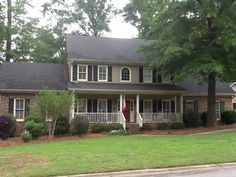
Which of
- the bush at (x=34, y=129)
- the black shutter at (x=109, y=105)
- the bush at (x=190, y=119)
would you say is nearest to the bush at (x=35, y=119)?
the bush at (x=34, y=129)

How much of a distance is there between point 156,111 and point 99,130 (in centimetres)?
671

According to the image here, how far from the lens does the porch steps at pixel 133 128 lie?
94.1ft

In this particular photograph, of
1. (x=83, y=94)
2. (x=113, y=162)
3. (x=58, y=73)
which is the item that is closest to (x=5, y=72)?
(x=58, y=73)

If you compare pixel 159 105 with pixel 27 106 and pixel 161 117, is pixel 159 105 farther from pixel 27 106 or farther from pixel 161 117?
pixel 27 106

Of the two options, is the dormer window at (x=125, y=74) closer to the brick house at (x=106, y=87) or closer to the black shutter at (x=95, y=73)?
the brick house at (x=106, y=87)

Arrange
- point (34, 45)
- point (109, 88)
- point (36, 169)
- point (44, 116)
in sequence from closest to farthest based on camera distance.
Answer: point (36, 169)
point (44, 116)
point (109, 88)
point (34, 45)

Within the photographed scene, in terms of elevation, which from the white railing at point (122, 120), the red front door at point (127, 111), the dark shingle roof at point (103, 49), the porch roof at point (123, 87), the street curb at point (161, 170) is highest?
the dark shingle roof at point (103, 49)

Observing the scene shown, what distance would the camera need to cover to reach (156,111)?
32.8 meters

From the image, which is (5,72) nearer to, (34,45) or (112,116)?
(112,116)

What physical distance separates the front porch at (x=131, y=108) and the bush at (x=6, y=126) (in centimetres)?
513

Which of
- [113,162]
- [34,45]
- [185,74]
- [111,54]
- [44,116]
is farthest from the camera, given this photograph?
[34,45]

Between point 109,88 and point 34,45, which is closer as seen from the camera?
point 109,88

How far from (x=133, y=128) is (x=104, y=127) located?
230cm

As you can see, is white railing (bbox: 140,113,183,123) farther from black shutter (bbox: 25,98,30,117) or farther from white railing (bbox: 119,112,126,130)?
black shutter (bbox: 25,98,30,117)
